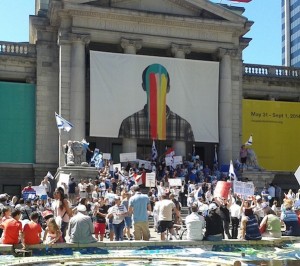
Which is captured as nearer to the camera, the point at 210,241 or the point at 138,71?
the point at 210,241

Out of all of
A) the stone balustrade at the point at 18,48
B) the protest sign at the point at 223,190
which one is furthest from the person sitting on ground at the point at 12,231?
the stone balustrade at the point at 18,48

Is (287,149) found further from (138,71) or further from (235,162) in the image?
(138,71)

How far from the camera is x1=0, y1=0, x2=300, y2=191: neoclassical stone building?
3669 cm

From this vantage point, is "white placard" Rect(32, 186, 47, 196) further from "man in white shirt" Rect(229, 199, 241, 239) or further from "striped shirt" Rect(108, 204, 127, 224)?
"man in white shirt" Rect(229, 199, 241, 239)

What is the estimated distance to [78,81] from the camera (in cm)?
3653

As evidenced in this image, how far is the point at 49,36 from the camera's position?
38.9 metres

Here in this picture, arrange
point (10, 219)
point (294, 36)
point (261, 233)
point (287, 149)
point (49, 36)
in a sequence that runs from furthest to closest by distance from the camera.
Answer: point (294, 36)
point (287, 149)
point (49, 36)
point (261, 233)
point (10, 219)

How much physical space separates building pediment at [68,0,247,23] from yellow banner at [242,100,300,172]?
6.49m

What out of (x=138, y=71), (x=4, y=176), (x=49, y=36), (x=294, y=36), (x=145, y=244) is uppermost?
(x=294, y=36)

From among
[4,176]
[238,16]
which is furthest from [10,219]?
[238,16]

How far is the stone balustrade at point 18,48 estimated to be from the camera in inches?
1542

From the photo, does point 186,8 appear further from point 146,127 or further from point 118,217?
point 118,217

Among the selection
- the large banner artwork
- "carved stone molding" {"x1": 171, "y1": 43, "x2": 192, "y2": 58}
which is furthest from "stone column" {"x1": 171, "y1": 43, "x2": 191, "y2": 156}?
the large banner artwork

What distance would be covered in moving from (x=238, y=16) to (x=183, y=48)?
13.9 feet
